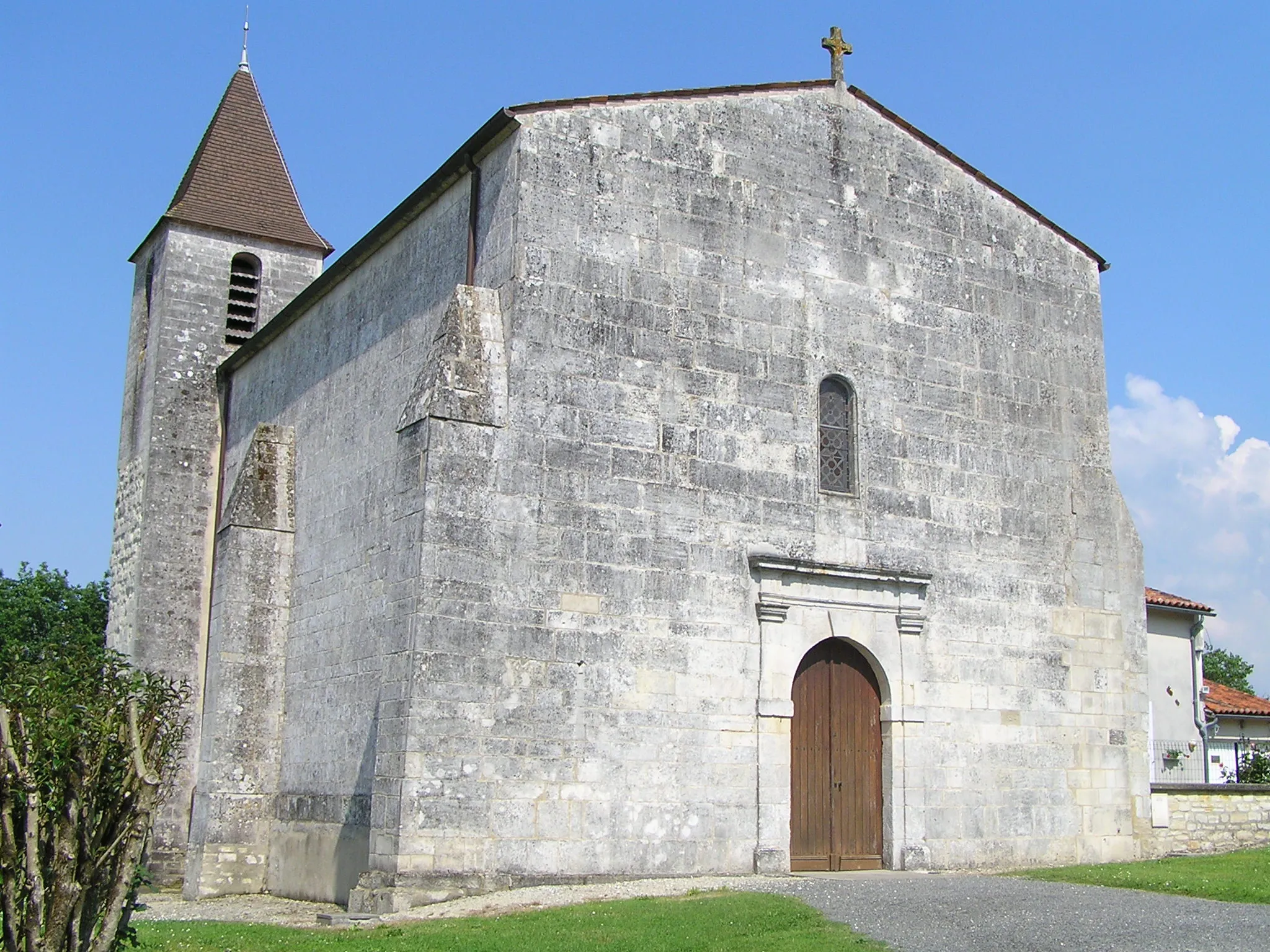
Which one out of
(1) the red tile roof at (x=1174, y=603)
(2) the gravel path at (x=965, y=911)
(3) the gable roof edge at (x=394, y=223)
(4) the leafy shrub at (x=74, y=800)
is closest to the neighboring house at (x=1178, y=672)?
(1) the red tile roof at (x=1174, y=603)

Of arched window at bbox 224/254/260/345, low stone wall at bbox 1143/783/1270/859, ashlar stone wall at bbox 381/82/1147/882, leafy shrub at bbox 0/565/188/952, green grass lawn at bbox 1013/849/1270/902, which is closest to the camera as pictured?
leafy shrub at bbox 0/565/188/952

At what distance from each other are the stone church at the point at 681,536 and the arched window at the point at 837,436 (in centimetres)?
4

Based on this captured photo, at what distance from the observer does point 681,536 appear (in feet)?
45.7

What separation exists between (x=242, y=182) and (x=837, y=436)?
14.5 m

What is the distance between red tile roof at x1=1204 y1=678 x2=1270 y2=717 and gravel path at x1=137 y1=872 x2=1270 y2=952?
733 inches

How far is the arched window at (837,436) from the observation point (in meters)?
15.2

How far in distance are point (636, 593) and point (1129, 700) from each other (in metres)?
6.92

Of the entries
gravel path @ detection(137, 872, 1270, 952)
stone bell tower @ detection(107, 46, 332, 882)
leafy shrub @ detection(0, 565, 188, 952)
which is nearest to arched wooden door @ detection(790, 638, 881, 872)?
gravel path @ detection(137, 872, 1270, 952)

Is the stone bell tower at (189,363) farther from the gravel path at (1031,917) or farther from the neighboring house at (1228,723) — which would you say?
the neighboring house at (1228,723)

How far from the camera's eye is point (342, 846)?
14719 mm

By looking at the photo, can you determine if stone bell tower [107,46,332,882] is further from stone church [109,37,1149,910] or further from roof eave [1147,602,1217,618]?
roof eave [1147,602,1217,618]

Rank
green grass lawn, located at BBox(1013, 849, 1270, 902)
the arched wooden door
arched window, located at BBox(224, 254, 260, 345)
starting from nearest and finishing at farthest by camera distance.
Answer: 1. green grass lawn, located at BBox(1013, 849, 1270, 902)
2. the arched wooden door
3. arched window, located at BBox(224, 254, 260, 345)

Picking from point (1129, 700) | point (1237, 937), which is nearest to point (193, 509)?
point (1129, 700)

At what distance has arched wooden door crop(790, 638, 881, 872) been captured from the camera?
47.4ft
